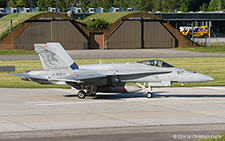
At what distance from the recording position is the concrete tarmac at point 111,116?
15242mm

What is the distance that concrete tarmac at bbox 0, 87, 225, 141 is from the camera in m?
15.2

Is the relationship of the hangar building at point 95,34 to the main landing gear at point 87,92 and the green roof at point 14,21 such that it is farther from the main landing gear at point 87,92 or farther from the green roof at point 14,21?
the main landing gear at point 87,92

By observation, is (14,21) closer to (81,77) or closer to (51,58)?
(51,58)

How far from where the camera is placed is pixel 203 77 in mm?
23844

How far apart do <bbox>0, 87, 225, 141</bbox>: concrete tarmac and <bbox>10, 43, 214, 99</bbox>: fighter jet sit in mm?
856

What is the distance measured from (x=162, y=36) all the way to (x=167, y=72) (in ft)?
179

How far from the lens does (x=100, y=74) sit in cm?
2477

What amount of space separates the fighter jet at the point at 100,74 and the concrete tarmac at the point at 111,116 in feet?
2.81

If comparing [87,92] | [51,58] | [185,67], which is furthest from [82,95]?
[185,67]

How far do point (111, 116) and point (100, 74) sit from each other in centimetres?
599

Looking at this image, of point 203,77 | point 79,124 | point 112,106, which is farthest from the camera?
point 203,77

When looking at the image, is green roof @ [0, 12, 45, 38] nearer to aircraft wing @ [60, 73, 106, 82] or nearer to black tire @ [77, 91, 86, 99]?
black tire @ [77, 91, 86, 99]

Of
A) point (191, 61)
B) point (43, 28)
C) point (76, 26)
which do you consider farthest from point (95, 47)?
point (191, 61)

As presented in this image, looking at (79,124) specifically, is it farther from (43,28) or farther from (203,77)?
(43,28)
